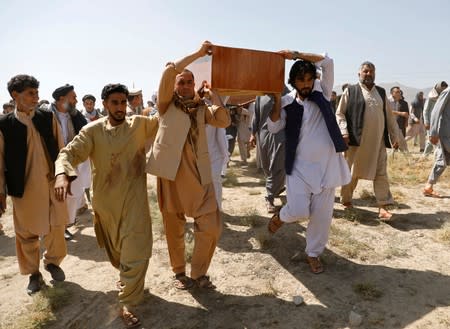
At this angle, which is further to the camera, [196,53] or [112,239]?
[112,239]

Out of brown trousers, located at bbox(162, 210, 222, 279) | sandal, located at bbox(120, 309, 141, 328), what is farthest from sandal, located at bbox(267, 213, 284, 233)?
sandal, located at bbox(120, 309, 141, 328)

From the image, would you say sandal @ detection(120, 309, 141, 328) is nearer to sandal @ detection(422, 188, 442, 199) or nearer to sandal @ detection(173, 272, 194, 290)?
sandal @ detection(173, 272, 194, 290)

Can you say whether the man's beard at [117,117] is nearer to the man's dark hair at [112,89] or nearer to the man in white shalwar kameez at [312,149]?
the man's dark hair at [112,89]

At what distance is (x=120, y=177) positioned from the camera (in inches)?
125

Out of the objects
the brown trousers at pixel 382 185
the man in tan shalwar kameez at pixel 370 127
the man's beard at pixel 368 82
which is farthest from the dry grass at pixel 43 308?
the man's beard at pixel 368 82

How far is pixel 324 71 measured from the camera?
3635mm

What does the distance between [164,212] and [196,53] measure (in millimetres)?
1390

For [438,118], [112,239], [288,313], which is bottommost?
[288,313]

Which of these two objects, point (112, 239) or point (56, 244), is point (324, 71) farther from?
point (56, 244)

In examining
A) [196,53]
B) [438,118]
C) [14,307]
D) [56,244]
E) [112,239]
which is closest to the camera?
[196,53]

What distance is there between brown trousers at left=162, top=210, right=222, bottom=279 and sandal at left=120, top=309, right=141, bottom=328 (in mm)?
633


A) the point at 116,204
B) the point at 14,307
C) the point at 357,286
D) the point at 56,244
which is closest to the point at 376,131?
the point at 357,286

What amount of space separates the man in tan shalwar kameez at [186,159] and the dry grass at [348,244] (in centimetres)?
162

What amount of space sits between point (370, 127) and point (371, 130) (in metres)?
0.04
